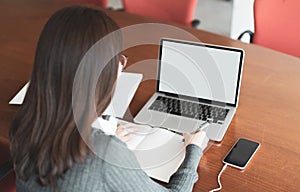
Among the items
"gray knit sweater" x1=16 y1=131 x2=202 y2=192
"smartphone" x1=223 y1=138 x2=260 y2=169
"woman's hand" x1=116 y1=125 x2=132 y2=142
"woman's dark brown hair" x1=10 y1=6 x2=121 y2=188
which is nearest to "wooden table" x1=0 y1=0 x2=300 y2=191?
"smartphone" x1=223 y1=138 x2=260 y2=169

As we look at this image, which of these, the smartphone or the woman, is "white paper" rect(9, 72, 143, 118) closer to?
the smartphone

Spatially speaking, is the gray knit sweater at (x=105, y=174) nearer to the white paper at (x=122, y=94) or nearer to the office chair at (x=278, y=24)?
the white paper at (x=122, y=94)

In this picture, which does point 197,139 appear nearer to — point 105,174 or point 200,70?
point 200,70

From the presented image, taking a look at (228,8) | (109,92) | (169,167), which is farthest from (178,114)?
(228,8)

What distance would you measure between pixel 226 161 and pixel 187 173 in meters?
0.17

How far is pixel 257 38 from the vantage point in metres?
2.28

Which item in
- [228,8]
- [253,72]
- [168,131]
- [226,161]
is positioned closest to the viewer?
[226,161]

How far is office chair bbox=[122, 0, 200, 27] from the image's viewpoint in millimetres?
2496

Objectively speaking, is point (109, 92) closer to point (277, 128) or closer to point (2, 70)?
Result: point (277, 128)

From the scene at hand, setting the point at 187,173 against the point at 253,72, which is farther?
the point at 253,72

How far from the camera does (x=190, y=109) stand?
A: 160cm

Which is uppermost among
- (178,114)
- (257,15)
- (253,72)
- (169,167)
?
(257,15)

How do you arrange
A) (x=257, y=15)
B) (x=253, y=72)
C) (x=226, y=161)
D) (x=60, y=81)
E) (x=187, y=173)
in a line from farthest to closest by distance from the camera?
(x=257, y=15) < (x=253, y=72) < (x=226, y=161) < (x=187, y=173) < (x=60, y=81)

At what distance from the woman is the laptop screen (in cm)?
59
